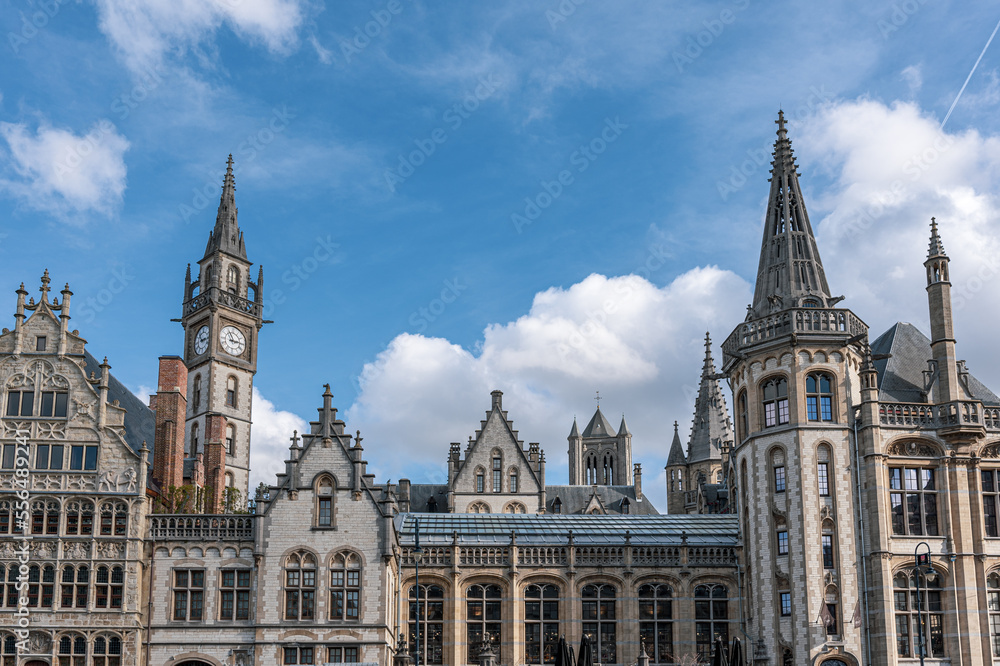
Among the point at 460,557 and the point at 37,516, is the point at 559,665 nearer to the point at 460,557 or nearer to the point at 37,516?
the point at 460,557

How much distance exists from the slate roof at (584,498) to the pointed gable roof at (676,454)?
522 centimetres

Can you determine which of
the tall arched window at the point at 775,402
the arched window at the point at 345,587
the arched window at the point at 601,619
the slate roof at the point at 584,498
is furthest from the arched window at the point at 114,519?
the slate roof at the point at 584,498

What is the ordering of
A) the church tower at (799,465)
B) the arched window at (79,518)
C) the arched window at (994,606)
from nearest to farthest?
1. the arched window at (79,518)
2. the church tower at (799,465)
3. the arched window at (994,606)

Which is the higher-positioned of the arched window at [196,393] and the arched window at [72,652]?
the arched window at [196,393]

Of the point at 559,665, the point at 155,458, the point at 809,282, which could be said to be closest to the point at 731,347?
the point at 809,282

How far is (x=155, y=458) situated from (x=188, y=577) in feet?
27.5

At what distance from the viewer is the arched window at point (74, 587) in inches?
1834

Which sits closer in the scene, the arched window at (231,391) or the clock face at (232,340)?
the arched window at (231,391)

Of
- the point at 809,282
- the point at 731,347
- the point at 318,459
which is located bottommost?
the point at 318,459

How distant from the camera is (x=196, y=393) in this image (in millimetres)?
76375

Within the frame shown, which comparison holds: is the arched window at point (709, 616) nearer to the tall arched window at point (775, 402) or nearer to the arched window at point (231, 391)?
the tall arched window at point (775, 402)

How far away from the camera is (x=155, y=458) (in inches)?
2105

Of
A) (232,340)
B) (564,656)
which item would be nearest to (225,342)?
(232,340)

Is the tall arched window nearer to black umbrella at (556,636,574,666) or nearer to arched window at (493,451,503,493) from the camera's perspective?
black umbrella at (556,636,574,666)
